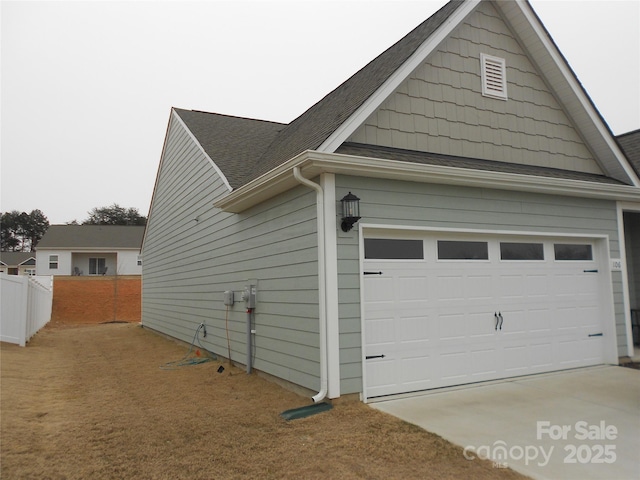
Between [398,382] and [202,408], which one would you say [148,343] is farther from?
[398,382]

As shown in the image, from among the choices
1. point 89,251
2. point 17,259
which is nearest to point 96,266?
point 89,251

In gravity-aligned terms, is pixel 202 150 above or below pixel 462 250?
above

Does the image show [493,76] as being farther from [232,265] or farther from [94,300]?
[94,300]

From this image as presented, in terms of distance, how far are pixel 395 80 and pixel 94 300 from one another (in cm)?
2725

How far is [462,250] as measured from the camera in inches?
271

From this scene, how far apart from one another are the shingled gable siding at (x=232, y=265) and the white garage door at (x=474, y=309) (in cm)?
98

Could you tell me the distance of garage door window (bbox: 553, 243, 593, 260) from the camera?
26.0 feet

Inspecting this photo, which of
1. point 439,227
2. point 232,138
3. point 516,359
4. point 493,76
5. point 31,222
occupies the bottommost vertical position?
point 516,359

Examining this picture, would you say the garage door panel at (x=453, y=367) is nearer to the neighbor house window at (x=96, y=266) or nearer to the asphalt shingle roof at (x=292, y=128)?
the asphalt shingle roof at (x=292, y=128)

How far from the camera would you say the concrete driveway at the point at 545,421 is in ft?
12.7

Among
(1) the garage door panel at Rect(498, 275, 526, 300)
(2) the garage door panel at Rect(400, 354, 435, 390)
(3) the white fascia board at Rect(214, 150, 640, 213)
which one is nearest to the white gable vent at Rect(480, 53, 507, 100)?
(3) the white fascia board at Rect(214, 150, 640, 213)

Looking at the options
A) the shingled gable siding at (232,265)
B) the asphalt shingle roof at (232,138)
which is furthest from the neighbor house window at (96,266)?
the asphalt shingle roof at (232,138)

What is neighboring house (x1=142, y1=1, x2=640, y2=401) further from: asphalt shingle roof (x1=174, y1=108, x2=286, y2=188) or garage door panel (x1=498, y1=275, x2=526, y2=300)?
asphalt shingle roof (x1=174, y1=108, x2=286, y2=188)

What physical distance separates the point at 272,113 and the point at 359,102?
4116 cm
